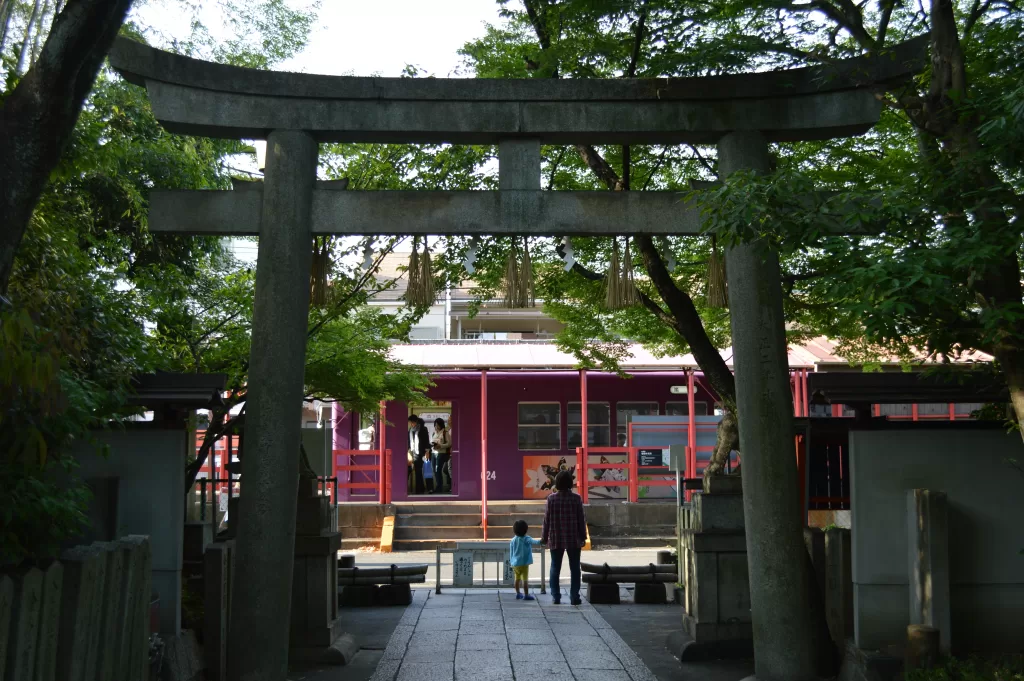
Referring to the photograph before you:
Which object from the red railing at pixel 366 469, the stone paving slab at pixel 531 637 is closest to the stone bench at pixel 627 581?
the stone paving slab at pixel 531 637

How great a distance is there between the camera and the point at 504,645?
11047mm

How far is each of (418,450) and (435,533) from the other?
3483 millimetres

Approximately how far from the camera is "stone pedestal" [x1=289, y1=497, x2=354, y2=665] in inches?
407

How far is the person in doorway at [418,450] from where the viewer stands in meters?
26.0

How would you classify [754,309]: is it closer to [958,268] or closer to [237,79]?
[958,268]

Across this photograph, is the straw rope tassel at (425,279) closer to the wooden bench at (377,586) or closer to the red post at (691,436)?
the wooden bench at (377,586)

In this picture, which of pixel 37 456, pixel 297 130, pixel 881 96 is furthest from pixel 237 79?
pixel 881 96

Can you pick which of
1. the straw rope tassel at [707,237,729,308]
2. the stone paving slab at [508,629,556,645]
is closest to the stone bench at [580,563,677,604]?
the stone paving slab at [508,629,556,645]

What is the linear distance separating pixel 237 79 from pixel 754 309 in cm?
438

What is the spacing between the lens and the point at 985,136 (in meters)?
6.75

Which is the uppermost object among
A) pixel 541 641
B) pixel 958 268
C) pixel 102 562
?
pixel 958 268

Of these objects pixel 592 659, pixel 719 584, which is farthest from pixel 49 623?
pixel 719 584

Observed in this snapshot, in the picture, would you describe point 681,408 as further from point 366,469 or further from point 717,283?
point 717,283

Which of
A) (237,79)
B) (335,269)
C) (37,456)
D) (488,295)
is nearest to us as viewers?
(37,456)
